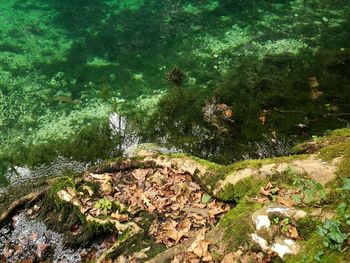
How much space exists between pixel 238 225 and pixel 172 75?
3.22 m

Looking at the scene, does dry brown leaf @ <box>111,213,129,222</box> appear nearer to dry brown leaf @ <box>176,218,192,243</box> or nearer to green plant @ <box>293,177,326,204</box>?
dry brown leaf @ <box>176,218,192,243</box>

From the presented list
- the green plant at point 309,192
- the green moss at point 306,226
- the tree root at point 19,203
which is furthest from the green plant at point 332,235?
the tree root at point 19,203

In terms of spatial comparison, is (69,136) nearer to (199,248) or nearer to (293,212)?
(199,248)

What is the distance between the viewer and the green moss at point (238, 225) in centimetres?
308

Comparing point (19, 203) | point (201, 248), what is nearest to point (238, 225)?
point (201, 248)

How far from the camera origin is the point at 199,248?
3.17 m

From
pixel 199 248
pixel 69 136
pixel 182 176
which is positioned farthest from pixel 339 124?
pixel 69 136

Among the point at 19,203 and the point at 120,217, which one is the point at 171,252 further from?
the point at 19,203

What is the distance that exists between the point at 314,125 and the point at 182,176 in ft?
6.65

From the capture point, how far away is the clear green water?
16.8 feet

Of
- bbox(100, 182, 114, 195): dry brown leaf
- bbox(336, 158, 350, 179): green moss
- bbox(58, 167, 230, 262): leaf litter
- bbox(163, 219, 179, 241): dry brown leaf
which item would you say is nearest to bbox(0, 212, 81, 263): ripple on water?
bbox(58, 167, 230, 262): leaf litter

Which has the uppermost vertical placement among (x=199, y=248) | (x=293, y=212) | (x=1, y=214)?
(x=293, y=212)

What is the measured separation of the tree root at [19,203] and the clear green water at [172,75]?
0.74 metres

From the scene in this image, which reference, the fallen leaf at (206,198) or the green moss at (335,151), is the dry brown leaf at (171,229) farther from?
the green moss at (335,151)
